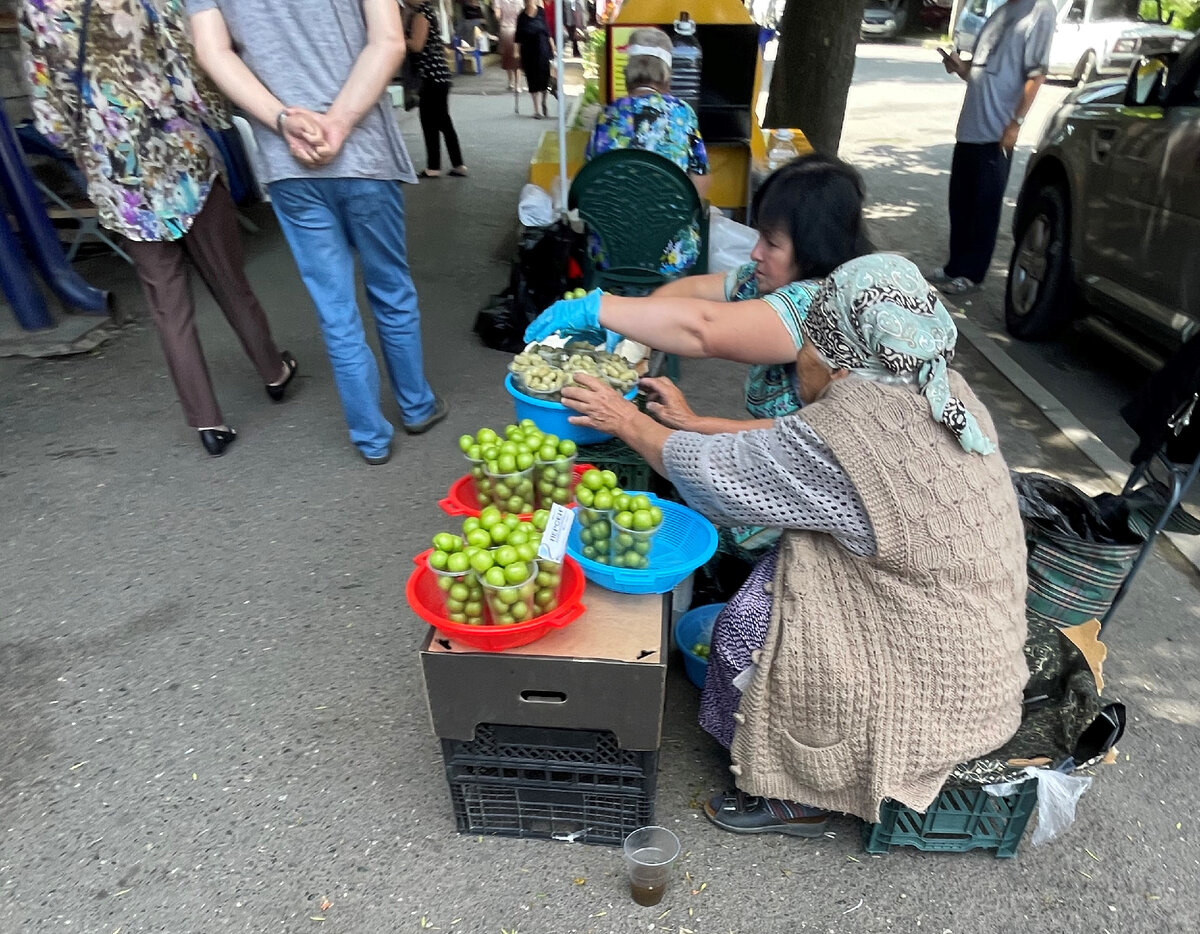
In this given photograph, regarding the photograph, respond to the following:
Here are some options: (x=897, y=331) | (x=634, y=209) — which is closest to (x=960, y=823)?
(x=897, y=331)

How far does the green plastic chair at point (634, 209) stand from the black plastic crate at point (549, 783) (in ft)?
9.35

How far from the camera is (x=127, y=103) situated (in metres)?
3.33

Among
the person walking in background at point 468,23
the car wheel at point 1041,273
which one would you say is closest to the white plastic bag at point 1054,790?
the car wheel at point 1041,273

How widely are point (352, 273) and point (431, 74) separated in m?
Answer: 5.83

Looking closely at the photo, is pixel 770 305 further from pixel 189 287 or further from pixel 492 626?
pixel 189 287

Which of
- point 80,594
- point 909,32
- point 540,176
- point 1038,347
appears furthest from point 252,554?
point 909,32

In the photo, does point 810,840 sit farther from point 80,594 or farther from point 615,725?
point 80,594

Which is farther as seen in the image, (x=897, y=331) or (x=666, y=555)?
(x=666, y=555)

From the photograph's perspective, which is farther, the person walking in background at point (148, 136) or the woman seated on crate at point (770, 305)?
the person walking in background at point (148, 136)

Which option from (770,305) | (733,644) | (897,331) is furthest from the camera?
(770,305)

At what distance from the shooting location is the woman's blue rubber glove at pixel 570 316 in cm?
248

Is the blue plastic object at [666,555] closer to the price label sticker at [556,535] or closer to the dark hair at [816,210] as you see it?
the price label sticker at [556,535]

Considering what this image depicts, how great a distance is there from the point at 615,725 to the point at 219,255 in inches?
119

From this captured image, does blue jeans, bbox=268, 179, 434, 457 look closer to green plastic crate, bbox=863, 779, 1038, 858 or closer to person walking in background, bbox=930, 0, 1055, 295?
green plastic crate, bbox=863, 779, 1038, 858
